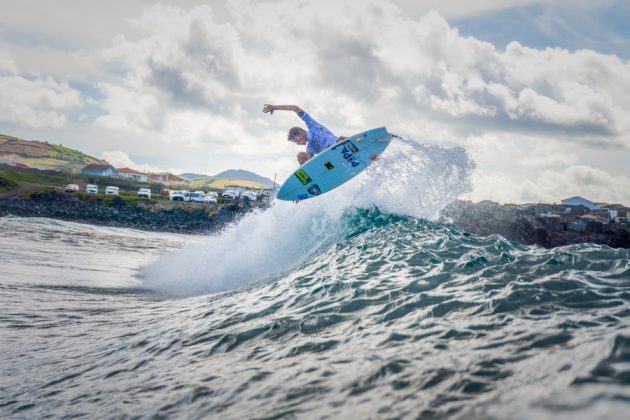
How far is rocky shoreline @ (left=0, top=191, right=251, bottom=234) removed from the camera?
50.0m

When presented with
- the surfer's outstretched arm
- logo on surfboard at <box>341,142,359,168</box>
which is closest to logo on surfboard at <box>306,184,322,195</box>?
logo on surfboard at <box>341,142,359,168</box>

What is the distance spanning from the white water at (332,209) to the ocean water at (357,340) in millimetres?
1996

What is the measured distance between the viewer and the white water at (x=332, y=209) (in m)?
11.5

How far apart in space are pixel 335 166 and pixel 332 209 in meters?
1.24

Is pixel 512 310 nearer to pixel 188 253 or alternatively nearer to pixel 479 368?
pixel 479 368

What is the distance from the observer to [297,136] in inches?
543

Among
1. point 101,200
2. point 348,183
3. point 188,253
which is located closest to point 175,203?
point 101,200

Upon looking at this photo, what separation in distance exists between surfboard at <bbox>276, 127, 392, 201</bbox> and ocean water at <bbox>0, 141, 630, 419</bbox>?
3212 mm

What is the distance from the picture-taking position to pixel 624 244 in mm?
37625

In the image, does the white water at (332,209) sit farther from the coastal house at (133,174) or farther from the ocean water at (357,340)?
the coastal house at (133,174)

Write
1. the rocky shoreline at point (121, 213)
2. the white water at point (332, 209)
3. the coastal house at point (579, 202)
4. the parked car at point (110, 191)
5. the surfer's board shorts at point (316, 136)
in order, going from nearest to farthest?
1. the white water at point (332, 209)
2. the surfer's board shorts at point (316, 136)
3. the rocky shoreline at point (121, 213)
4. the parked car at point (110, 191)
5. the coastal house at point (579, 202)

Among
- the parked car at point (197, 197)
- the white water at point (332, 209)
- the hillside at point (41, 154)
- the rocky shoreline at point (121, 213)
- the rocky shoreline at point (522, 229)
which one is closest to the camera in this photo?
the white water at point (332, 209)

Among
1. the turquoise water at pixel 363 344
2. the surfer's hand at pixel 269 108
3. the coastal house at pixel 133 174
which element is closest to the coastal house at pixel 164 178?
the coastal house at pixel 133 174

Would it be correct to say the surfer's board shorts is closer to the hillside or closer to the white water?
the white water
